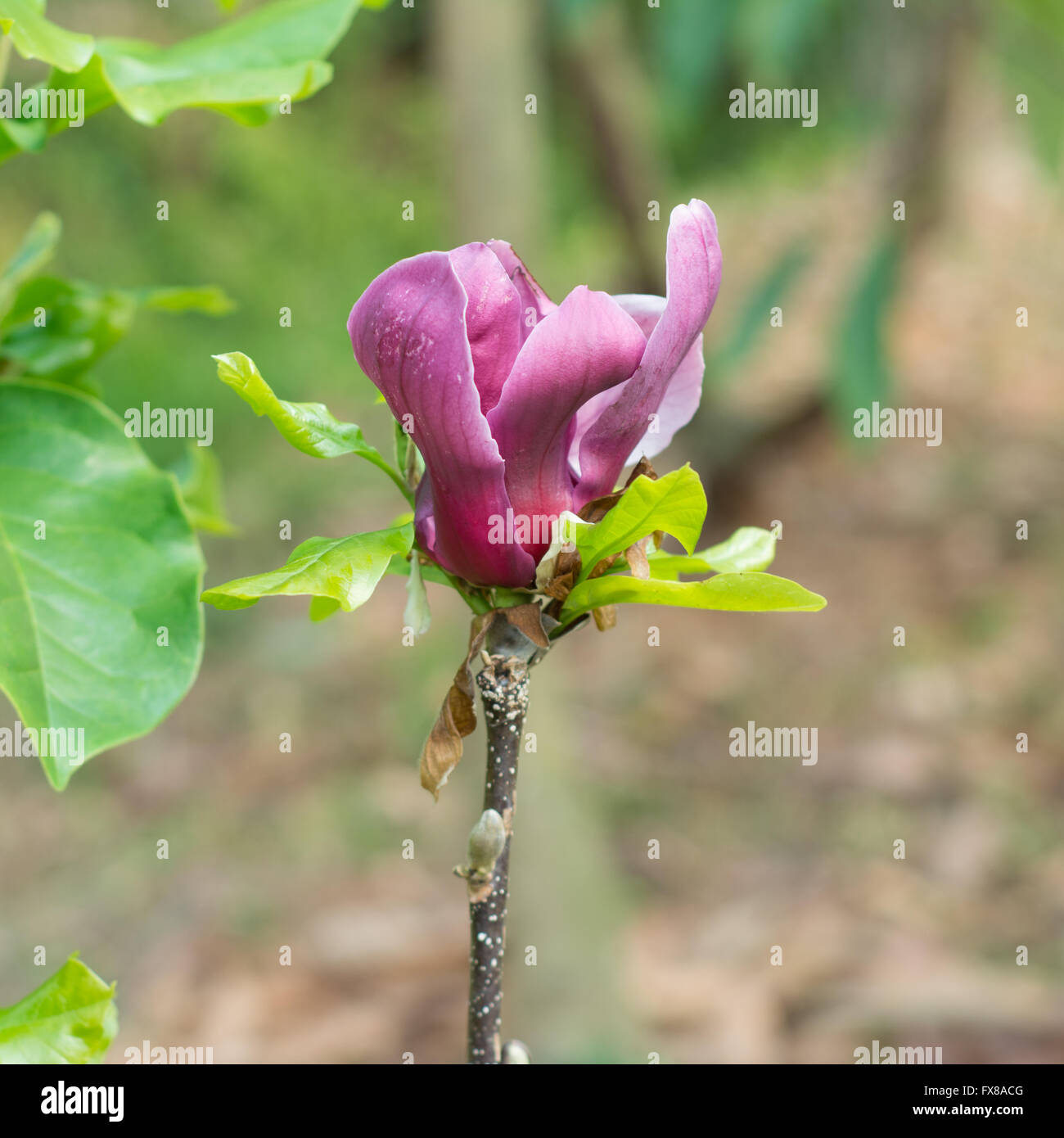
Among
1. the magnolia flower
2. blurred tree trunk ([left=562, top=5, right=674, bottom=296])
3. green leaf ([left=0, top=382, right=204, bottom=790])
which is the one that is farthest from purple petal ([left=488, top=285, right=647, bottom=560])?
blurred tree trunk ([left=562, top=5, right=674, bottom=296])

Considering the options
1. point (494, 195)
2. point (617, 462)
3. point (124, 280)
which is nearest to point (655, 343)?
point (617, 462)

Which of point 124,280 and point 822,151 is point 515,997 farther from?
point 822,151

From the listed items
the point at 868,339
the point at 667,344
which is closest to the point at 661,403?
the point at 667,344

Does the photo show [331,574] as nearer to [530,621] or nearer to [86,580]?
[530,621]

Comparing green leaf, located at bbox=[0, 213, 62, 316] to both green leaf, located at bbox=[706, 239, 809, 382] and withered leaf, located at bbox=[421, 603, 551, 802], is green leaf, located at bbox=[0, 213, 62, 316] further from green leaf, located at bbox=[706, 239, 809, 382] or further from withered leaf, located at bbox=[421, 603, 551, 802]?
green leaf, located at bbox=[706, 239, 809, 382]

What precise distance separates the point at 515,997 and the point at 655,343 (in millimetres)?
1554

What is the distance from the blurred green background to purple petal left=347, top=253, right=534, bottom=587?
48.8 inches

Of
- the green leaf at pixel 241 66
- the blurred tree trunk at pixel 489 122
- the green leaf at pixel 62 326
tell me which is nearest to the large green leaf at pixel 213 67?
the green leaf at pixel 241 66

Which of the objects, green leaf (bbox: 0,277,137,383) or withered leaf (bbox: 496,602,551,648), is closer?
withered leaf (bbox: 496,602,551,648)

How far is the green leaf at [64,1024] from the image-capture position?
46 centimetres

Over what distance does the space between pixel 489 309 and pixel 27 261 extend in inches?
13.8

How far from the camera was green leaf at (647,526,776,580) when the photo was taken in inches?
16.8

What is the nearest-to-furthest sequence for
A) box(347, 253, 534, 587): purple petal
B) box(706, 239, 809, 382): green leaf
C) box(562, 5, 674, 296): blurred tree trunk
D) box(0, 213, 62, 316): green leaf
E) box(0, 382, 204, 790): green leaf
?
1. box(347, 253, 534, 587): purple petal
2. box(0, 382, 204, 790): green leaf
3. box(0, 213, 62, 316): green leaf
4. box(706, 239, 809, 382): green leaf
5. box(562, 5, 674, 296): blurred tree trunk
